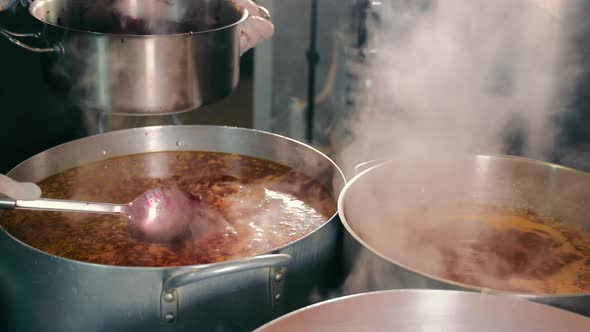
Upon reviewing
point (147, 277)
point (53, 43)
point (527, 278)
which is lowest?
point (527, 278)

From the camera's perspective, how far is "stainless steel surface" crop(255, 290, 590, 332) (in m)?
0.86

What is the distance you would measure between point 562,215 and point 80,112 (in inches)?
49.5

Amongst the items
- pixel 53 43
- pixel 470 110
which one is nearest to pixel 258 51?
pixel 470 110

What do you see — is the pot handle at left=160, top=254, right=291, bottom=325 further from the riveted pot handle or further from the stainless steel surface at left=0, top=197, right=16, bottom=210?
the stainless steel surface at left=0, top=197, right=16, bottom=210

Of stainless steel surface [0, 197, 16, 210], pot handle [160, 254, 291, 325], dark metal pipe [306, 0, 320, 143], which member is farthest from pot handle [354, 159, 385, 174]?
dark metal pipe [306, 0, 320, 143]

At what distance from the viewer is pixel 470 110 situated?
2088 mm

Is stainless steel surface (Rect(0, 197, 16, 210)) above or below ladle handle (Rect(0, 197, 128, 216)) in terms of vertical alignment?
above

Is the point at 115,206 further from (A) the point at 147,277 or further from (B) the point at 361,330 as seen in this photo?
(B) the point at 361,330

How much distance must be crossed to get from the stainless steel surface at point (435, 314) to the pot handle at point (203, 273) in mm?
178

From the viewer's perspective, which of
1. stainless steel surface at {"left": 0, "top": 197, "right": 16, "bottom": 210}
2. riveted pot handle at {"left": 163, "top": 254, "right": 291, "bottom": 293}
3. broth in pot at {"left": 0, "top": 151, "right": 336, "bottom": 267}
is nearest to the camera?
riveted pot handle at {"left": 163, "top": 254, "right": 291, "bottom": 293}

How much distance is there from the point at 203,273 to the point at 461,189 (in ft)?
2.43

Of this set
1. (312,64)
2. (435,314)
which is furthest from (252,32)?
(312,64)

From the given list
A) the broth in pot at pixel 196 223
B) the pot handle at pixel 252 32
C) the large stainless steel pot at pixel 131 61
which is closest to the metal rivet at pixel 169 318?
the broth in pot at pixel 196 223

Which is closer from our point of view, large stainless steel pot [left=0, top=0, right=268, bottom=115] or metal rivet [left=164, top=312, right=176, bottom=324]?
metal rivet [left=164, top=312, right=176, bottom=324]
